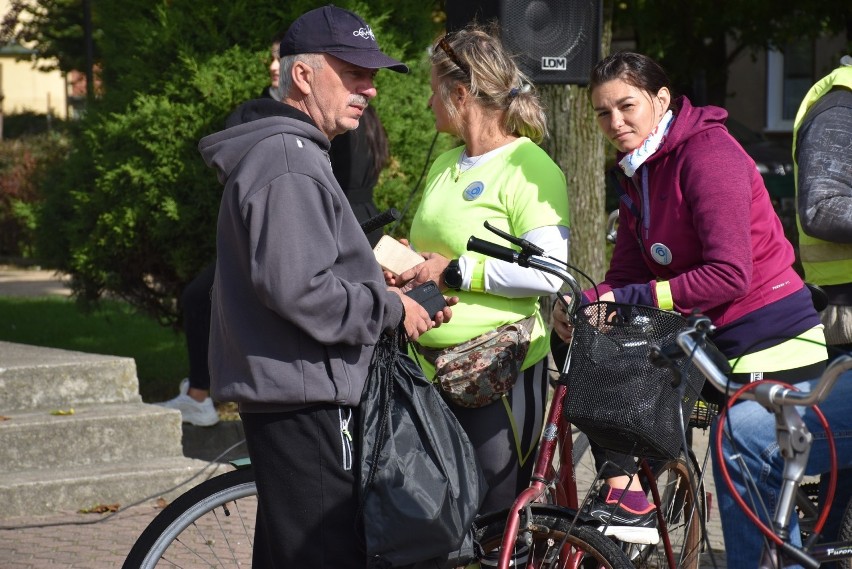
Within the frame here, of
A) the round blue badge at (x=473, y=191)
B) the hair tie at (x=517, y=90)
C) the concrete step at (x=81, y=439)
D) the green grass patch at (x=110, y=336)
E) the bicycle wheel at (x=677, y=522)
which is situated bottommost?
the green grass patch at (x=110, y=336)

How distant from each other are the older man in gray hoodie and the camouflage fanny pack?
0.55m

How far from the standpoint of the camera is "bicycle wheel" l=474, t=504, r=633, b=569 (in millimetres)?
3391

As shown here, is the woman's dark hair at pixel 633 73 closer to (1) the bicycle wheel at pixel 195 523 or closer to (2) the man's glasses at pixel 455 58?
(2) the man's glasses at pixel 455 58

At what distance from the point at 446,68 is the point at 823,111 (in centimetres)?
115

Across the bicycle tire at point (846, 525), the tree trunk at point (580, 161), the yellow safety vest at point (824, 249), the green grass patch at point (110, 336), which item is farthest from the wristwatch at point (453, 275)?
the green grass patch at point (110, 336)

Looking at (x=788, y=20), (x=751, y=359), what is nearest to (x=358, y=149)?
(x=751, y=359)

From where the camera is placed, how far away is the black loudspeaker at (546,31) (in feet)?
20.2

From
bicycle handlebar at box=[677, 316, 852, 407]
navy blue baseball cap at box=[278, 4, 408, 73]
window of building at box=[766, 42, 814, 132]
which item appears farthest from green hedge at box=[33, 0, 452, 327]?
window of building at box=[766, 42, 814, 132]

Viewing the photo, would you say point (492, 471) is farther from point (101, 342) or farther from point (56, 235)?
point (101, 342)

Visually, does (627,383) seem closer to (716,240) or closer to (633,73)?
(716,240)

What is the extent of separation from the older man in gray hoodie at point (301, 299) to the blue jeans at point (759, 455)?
887 mm

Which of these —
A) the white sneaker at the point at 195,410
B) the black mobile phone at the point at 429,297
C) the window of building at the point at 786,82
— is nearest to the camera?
the black mobile phone at the point at 429,297

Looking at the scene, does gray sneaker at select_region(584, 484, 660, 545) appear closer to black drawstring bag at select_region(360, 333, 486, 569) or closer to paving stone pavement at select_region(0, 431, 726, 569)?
black drawstring bag at select_region(360, 333, 486, 569)

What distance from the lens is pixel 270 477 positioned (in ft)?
10.3
